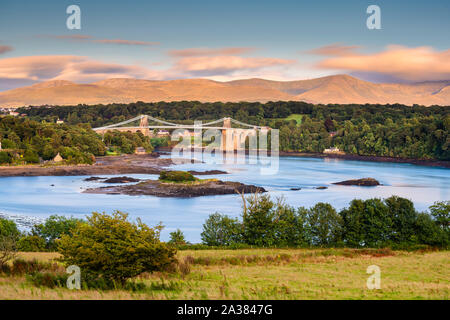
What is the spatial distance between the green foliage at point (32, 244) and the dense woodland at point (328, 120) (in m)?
49.9

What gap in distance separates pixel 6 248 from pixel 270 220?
305 inches

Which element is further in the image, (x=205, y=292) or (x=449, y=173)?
(x=449, y=173)

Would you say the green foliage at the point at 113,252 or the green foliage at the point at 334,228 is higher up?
the green foliage at the point at 113,252

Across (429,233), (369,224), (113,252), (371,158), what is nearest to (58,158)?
(369,224)

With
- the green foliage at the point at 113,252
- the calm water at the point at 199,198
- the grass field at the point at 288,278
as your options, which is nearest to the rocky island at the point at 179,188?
the calm water at the point at 199,198

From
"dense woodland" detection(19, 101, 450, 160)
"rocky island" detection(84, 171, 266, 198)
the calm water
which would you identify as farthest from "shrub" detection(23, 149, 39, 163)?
"dense woodland" detection(19, 101, 450, 160)

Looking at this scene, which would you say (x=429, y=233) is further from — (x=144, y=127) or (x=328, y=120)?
(x=328, y=120)

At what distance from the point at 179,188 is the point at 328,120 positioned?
5330 cm

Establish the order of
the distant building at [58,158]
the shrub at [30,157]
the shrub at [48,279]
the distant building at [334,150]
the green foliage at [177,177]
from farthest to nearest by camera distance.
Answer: the distant building at [334,150], the distant building at [58,158], the shrub at [30,157], the green foliage at [177,177], the shrub at [48,279]

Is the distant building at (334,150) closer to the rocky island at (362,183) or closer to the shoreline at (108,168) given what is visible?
the shoreline at (108,168)

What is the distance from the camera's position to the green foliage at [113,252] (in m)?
7.28

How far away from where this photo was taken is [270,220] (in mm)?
14438
